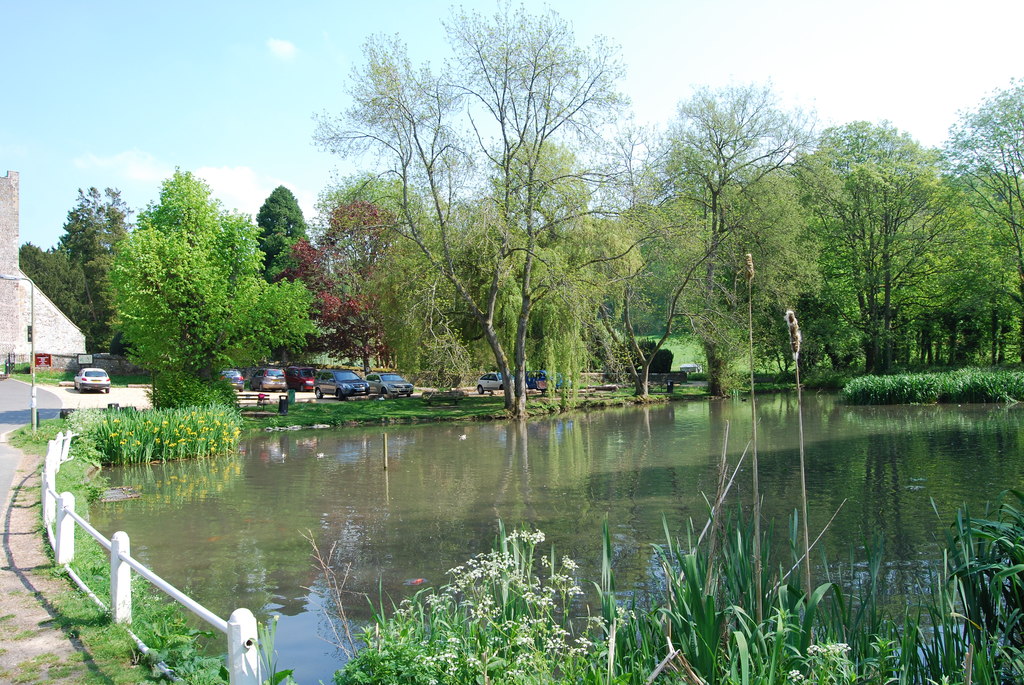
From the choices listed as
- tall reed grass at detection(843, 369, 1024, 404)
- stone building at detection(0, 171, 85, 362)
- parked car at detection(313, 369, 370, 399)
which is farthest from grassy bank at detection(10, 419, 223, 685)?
stone building at detection(0, 171, 85, 362)

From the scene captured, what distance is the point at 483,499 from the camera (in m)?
14.7

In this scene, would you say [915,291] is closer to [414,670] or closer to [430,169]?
[430,169]

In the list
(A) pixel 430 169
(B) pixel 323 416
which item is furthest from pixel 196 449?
(A) pixel 430 169

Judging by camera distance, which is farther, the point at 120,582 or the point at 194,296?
the point at 194,296

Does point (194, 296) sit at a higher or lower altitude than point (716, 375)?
higher

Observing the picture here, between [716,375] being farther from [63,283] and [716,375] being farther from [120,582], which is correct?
[63,283]

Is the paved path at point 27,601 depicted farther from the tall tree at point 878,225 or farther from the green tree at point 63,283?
the green tree at point 63,283

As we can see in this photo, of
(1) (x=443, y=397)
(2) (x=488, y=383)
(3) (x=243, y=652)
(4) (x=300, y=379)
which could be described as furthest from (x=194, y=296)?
(3) (x=243, y=652)

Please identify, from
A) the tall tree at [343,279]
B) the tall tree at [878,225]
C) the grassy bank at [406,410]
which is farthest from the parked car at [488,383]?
the tall tree at [878,225]

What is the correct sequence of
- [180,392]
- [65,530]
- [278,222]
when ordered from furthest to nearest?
[278,222] → [180,392] → [65,530]

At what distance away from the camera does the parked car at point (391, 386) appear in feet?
137

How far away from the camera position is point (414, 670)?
444 cm

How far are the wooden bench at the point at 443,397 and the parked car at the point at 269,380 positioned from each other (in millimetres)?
9224

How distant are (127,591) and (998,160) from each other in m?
44.9
